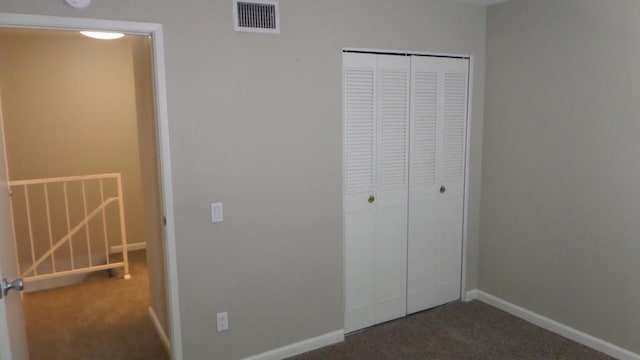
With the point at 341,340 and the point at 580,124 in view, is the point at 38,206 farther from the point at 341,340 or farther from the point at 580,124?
the point at 580,124

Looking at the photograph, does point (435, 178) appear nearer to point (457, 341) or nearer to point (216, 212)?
point (457, 341)

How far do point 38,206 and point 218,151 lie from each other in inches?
137

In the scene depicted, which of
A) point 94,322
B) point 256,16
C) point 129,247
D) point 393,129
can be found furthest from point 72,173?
point 393,129

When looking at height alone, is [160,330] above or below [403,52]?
Answer: below

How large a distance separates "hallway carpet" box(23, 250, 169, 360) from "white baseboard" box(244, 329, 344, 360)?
699mm

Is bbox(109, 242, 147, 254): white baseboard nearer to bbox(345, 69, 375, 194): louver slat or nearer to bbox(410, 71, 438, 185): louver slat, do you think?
bbox(345, 69, 375, 194): louver slat

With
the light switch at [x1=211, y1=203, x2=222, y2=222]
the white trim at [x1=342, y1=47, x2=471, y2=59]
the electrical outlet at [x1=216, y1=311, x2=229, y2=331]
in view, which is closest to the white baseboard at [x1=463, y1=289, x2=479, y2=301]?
the white trim at [x1=342, y1=47, x2=471, y2=59]

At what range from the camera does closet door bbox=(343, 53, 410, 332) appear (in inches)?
123

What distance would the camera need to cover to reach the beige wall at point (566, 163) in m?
2.82

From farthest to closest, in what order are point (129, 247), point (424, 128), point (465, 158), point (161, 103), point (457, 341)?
point (129, 247)
point (465, 158)
point (424, 128)
point (457, 341)
point (161, 103)

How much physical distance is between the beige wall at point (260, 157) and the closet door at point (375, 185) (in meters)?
0.12

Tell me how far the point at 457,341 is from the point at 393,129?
5.17ft

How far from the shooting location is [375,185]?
327 cm

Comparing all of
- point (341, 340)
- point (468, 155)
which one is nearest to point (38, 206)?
point (341, 340)
